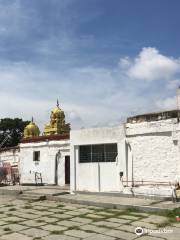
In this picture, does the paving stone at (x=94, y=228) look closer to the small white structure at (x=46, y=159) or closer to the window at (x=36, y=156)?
the small white structure at (x=46, y=159)

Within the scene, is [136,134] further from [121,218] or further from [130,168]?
[121,218]

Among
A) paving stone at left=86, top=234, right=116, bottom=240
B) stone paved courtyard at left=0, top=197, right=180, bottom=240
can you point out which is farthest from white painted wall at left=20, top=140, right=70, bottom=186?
paving stone at left=86, top=234, right=116, bottom=240

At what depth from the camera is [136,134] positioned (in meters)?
14.3

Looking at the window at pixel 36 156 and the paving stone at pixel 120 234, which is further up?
the window at pixel 36 156

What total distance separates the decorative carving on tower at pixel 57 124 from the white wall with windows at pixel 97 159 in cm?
1169

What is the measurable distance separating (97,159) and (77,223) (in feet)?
18.0

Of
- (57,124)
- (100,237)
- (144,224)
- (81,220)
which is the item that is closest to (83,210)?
(81,220)

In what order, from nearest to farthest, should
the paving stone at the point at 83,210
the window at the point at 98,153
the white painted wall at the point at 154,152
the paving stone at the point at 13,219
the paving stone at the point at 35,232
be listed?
the paving stone at the point at 35,232, the paving stone at the point at 13,219, the paving stone at the point at 83,210, the white painted wall at the point at 154,152, the window at the point at 98,153

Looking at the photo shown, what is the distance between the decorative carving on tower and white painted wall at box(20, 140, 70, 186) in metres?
5.47

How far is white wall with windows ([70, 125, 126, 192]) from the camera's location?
14.7 m

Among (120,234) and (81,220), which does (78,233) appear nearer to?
(120,234)

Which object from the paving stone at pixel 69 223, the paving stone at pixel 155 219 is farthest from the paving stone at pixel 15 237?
the paving stone at pixel 155 219

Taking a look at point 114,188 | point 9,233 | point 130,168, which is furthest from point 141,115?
point 9,233

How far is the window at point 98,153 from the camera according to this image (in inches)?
591
